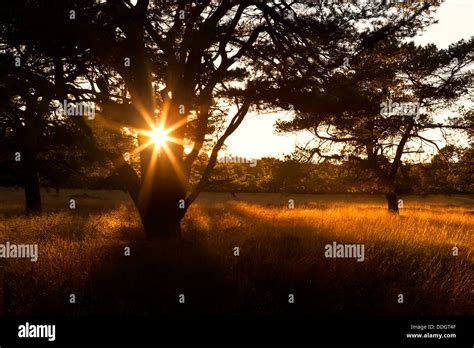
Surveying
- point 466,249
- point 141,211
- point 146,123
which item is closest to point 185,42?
point 146,123

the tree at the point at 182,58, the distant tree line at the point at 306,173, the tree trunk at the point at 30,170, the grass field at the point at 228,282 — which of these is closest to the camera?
the grass field at the point at 228,282

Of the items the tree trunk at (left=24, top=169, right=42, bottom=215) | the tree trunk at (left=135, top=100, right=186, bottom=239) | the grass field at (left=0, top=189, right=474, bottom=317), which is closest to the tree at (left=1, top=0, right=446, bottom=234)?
the tree trunk at (left=135, top=100, right=186, bottom=239)

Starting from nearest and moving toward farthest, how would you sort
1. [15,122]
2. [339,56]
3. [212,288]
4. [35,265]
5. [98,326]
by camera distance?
1. [98,326]
2. [212,288]
3. [35,265]
4. [339,56]
5. [15,122]

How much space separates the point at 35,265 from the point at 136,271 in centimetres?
147

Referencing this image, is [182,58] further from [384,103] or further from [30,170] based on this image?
[30,170]

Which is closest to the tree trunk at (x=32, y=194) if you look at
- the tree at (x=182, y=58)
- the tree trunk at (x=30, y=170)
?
the tree trunk at (x=30, y=170)

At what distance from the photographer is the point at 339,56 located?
26.2 feet

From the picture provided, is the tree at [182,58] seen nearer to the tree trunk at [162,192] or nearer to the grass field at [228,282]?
the tree trunk at [162,192]

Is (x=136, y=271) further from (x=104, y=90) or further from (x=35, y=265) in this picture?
(x=104, y=90)

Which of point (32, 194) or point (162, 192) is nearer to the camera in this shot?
point (162, 192)

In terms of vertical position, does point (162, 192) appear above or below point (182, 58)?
below

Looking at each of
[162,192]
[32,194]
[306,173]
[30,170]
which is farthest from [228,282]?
[32,194]

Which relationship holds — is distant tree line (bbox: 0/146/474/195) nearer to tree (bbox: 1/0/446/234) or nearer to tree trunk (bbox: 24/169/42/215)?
tree trunk (bbox: 24/169/42/215)

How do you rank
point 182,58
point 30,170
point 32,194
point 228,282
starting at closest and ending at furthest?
1. point 228,282
2. point 182,58
3. point 30,170
4. point 32,194
